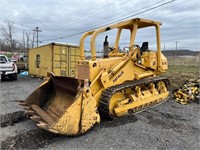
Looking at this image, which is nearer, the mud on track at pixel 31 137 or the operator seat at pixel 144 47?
the mud on track at pixel 31 137

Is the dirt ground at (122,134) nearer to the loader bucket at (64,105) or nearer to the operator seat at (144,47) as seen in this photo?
the loader bucket at (64,105)

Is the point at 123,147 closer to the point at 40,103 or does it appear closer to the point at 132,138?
the point at 132,138

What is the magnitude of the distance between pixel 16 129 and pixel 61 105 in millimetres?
1135

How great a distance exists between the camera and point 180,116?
514 centimetres

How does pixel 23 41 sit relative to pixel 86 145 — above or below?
above

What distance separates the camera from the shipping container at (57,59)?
12.6 meters

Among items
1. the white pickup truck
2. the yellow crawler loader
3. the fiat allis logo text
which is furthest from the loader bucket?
the white pickup truck

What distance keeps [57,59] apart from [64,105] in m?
8.51

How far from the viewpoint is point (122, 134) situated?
13.0 ft

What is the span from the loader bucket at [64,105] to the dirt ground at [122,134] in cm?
27

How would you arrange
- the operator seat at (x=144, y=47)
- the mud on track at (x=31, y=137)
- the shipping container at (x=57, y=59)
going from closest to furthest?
the mud on track at (x=31, y=137) < the operator seat at (x=144, y=47) < the shipping container at (x=57, y=59)

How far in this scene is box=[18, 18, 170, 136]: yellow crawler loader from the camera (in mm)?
3795

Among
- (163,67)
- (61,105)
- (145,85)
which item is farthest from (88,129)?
(163,67)

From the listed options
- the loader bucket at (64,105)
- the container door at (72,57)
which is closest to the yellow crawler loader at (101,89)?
the loader bucket at (64,105)
